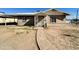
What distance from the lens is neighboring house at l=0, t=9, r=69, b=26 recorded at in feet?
9.29

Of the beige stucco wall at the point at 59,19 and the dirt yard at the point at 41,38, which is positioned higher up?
the beige stucco wall at the point at 59,19

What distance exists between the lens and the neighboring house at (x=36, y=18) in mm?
2832

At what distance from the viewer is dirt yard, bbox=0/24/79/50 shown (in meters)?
2.81

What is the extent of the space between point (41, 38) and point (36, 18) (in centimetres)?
31

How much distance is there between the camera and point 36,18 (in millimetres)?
2859

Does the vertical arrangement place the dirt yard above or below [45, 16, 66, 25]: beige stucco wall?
below

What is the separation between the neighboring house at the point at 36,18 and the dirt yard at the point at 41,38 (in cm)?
8

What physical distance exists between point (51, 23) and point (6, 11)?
0.70 meters

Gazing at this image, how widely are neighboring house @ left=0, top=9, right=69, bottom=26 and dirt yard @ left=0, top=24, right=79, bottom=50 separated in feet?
0.26

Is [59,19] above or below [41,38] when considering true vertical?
above

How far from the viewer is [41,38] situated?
9.38 feet
